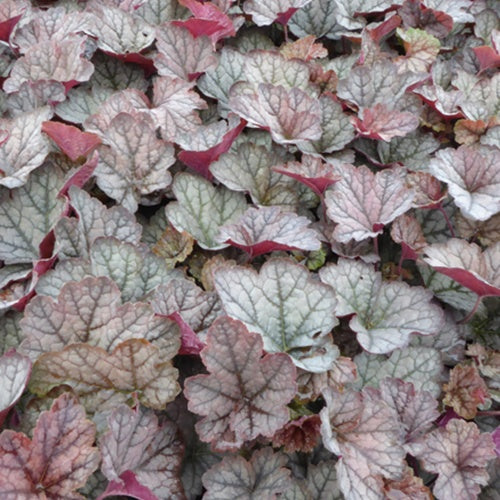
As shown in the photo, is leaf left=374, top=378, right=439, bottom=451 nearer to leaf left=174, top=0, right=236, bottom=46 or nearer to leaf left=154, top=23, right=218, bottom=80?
leaf left=154, top=23, right=218, bottom=80

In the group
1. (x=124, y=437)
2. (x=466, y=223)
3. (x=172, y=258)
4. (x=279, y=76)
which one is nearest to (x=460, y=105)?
(x=466, y=223)

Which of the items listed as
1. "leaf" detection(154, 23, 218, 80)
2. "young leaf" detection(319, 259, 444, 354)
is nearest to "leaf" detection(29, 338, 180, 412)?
"young leaf" detection(319, 259, 444, 354)

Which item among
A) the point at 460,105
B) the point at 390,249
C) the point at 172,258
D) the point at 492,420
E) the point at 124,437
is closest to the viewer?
the point at 124,437

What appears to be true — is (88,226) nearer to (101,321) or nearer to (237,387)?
(101,321)

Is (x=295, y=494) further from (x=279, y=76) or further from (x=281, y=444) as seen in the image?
(x=279, y=76)

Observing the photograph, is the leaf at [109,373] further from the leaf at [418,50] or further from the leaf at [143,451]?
the leaf at [418,50]

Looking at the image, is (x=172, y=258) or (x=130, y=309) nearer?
(x=130, y=309)

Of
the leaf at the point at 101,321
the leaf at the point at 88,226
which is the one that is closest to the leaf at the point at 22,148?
the leaf at the point at 88,226
